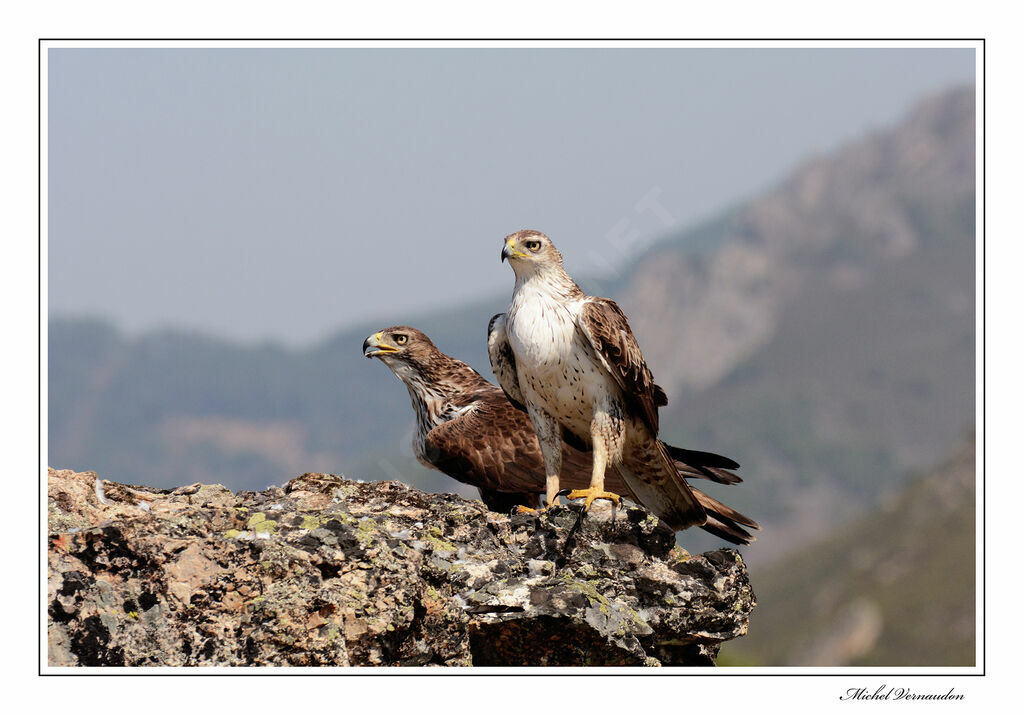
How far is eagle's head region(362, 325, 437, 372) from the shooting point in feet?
41.8

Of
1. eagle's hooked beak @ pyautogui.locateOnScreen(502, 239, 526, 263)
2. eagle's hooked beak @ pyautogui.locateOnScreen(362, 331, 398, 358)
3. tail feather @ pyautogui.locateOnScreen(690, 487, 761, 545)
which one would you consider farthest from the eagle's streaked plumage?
eagle's hooked beak @ pyautogui.locateOnScreen(362, 331, 398, 358)

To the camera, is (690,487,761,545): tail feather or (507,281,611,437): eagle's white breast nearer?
(507,281,611,437): eagle's white breast

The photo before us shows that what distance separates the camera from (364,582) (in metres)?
7.55

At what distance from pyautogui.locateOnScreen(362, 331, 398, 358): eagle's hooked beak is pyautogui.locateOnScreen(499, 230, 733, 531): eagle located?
2.60m

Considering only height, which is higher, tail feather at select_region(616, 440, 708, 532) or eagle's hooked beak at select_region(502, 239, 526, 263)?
eagle's hooked beak at select_region(502, 239, 526, 263)

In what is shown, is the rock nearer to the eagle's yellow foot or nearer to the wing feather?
the eagle's yellow foot

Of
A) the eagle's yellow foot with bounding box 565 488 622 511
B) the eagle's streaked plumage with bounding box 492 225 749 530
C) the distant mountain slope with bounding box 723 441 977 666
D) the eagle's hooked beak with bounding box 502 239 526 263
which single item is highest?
the eagle's hooked beak with bounding box 502 239 526 263

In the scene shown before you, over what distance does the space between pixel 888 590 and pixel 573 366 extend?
483 feet

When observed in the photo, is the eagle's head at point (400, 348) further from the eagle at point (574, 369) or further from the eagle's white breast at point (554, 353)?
the eagle's white breast at point (554, 353)

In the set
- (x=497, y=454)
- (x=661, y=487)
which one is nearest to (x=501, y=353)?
(x=497, y=454)

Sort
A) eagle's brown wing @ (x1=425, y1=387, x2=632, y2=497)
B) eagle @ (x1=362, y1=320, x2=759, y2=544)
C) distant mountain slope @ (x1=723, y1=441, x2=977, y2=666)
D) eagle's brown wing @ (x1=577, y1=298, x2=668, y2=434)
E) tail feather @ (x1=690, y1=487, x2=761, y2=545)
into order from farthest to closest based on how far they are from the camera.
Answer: distant mountain slope @ (x1=723, y1=441, x2=977, y2=666)
eagle's brown wing @ (x1=425, y1=387, x2=632, y2=497)
eagle @ (x1=362, y1=320, x2=759, y2=544)
tail feather @ (x1=690, y1=487, x2=761, y2=545)
eagle's brown wing @ (x1=577, y1=298, x2=668, y2=434)

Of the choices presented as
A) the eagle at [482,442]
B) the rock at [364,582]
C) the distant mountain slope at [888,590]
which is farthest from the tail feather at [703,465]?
the distant mountain slope at [888,590]

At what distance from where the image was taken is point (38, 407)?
902cm

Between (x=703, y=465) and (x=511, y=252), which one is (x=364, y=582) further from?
(x=703, y=465)
